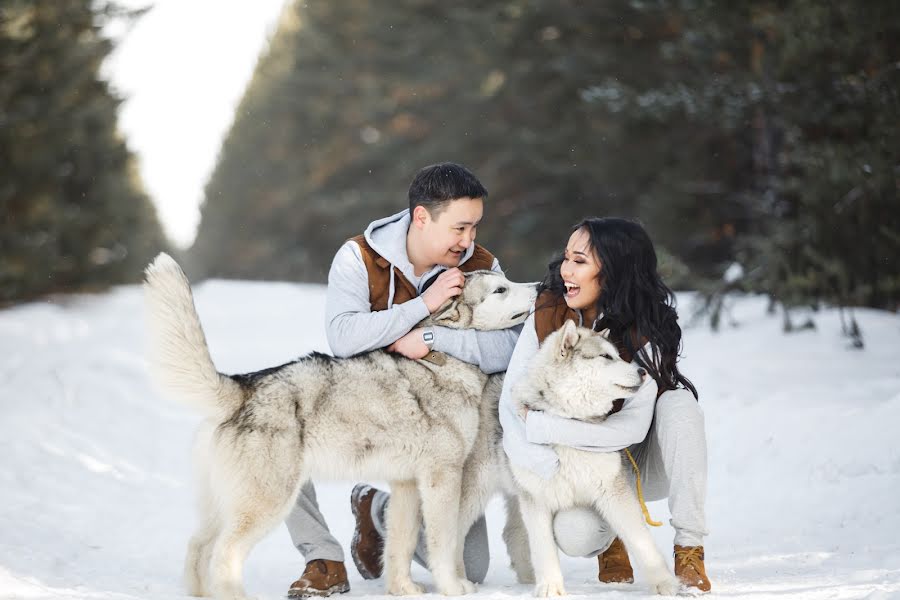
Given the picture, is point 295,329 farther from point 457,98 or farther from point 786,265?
point 457,98

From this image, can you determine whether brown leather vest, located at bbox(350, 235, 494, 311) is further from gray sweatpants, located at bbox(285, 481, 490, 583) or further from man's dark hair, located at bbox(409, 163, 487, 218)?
gray sweatpants, located at bbox(285, 481, 490, 583)

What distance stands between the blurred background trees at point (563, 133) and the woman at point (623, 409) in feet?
11.2

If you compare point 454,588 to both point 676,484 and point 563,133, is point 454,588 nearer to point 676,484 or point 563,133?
point 676,484

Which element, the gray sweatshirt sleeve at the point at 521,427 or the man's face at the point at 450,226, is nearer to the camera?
the gray sweatshirt sleeve at the point at 521,427

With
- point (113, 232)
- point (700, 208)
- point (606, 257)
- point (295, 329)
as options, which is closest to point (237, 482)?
point (606, 257)

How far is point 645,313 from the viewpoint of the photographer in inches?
151

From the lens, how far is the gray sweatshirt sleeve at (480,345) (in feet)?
13.6

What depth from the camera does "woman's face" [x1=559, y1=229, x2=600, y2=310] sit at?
3.87m

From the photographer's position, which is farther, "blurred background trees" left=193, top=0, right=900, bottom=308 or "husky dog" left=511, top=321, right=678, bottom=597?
"blurred background trees" left=193, top=0, right=900, bottom=308

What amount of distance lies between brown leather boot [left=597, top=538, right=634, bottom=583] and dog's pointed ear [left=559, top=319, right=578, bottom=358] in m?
1.01

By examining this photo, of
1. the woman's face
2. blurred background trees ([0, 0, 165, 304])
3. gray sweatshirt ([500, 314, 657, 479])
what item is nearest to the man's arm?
the woman's face

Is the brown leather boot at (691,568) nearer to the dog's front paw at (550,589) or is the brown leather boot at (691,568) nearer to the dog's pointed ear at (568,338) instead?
the dog's front paw at (550,589)

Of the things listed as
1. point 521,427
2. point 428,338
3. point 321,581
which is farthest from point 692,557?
point 321,581

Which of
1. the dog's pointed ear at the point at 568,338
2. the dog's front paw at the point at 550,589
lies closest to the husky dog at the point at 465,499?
the dog's front paw at the point at 550,589
